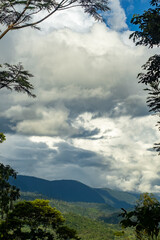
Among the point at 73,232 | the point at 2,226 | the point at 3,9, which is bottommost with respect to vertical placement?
the point at 73,232

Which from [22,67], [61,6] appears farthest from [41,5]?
[22,67]

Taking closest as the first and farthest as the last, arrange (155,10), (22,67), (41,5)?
(41,5) < (155,10) < (22,67)

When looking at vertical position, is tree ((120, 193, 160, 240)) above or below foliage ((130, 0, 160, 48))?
below

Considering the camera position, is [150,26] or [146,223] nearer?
[146,223]

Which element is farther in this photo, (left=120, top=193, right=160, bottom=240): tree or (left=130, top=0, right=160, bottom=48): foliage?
(left=130, top=0, right=160, bottom=48): foliage

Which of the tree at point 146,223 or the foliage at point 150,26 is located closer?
the tree at point 146,223

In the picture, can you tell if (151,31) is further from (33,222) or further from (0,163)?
(0,163)

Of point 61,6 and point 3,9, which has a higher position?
point 61,6

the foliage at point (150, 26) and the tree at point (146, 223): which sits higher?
the foliage at point (150, 26)

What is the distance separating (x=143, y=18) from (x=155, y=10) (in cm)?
88

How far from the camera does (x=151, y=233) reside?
11.4 feet

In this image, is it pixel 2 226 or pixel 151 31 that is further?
pixel 2 226

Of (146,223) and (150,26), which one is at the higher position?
(150,26)

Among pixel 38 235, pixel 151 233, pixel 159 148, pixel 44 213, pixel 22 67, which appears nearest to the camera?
pixel 151 233
